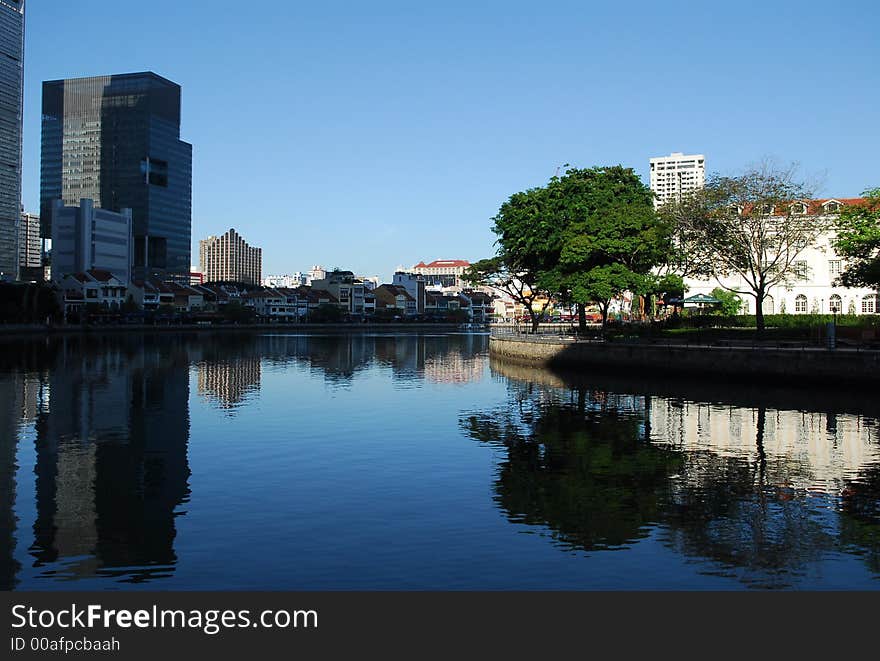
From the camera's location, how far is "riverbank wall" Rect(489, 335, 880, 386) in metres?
47.2

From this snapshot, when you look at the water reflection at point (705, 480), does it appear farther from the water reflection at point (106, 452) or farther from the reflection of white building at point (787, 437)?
the water reflection at point (106, 452)

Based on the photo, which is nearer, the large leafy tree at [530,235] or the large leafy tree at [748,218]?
the large leafy tree at [748,218]

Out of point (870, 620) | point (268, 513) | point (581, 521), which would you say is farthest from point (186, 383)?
point (870, 620)

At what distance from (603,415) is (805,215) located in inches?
1322

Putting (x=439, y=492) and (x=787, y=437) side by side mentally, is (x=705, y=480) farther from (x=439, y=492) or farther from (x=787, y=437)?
(x=787, y=437)

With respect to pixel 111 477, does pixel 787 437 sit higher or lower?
higher

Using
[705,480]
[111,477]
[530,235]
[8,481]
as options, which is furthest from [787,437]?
[530,235]

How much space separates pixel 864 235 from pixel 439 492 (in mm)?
39572

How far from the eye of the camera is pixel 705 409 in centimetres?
4144

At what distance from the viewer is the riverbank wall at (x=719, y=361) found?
47250 millimetres

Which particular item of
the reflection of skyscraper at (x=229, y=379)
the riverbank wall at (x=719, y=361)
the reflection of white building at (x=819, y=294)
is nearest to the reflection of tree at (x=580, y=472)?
the riverbank wall at (x=719, y=361)

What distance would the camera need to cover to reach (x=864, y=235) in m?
51.3

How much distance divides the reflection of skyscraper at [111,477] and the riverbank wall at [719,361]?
3125 centimetres

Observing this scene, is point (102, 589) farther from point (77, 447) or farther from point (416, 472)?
point (77, 447)
